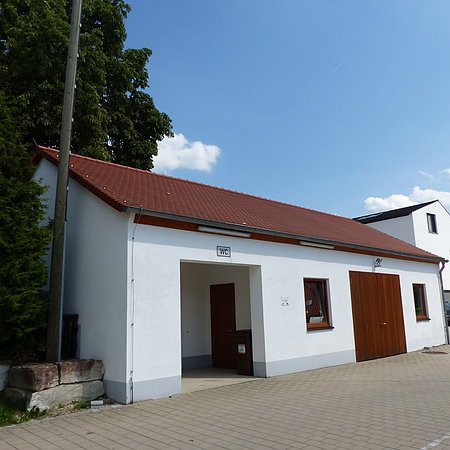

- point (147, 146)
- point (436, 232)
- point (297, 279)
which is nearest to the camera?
point (297, 279)

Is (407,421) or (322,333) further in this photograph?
(322,333)

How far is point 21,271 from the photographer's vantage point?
8508mm

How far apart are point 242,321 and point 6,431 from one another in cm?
650

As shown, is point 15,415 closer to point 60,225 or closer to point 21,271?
point 21,271

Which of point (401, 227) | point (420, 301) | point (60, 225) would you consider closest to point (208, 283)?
point (60, 225)

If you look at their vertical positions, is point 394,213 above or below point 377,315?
above

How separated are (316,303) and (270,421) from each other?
6.20m

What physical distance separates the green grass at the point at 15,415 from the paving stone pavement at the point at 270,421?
0.25 meters

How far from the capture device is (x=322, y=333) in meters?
12.2

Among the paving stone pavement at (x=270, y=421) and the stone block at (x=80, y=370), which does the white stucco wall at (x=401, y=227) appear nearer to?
the paving stone pavement at (x=270, y=421)

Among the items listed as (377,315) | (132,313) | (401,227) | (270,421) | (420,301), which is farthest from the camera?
(401,227)

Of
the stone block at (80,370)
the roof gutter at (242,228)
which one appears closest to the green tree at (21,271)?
the stone block at (80,370)

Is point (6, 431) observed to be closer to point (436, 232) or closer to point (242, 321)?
point (242, 321)

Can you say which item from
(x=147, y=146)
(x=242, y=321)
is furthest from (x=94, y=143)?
(x=242, y=321)
